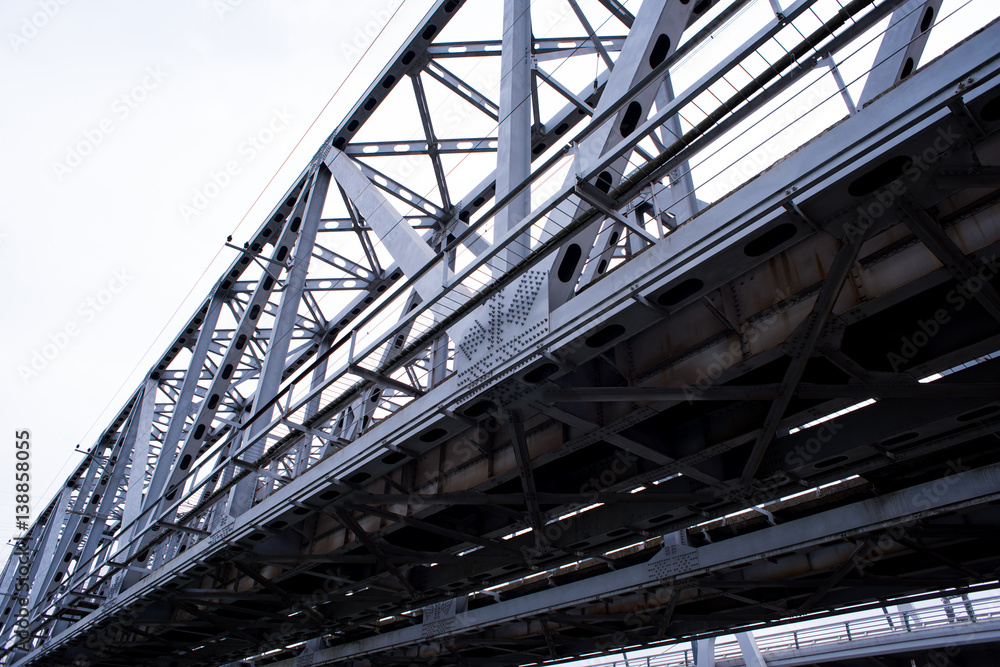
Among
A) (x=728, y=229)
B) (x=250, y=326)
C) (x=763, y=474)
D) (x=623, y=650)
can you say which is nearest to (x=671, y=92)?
(x=763, y=474)

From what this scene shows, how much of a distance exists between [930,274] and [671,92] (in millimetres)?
9616

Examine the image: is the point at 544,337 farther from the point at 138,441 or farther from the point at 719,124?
the point at 138,441

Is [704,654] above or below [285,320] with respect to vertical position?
below
